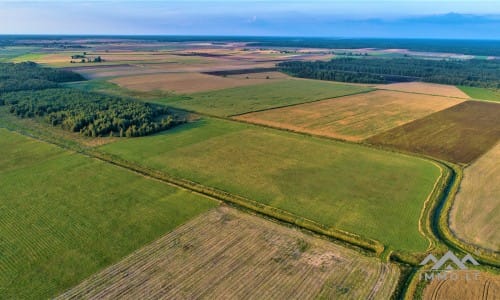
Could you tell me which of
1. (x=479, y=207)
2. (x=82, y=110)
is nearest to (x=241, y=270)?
(x=479, y=207)

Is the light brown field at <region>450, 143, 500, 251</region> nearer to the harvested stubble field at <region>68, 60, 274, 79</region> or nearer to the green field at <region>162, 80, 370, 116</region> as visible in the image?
the green field at <region>162, 80, 370, 116</region>

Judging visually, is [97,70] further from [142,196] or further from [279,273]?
[279,273]

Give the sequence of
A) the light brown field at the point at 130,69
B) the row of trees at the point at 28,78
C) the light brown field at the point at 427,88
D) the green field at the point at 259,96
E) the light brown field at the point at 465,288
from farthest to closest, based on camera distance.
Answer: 1. the light brown field at the point at 130,69
2. the light brown field at the point at 427,88
3. the row of trees at the point at 28,78
4. the green field at the point at 259,96
5. the light brown field at the point at 465,288

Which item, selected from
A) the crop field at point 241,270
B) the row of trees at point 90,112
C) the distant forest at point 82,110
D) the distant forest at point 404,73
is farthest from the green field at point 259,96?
the crop field at point 241,270

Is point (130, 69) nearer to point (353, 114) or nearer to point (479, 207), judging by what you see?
point (353, 114)

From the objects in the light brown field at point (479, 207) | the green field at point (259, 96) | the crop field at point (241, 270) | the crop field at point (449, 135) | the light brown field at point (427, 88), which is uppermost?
the light brown field at point (427, 88)

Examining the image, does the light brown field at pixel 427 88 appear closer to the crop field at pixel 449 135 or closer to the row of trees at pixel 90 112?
the crop field at pixel 449 135
